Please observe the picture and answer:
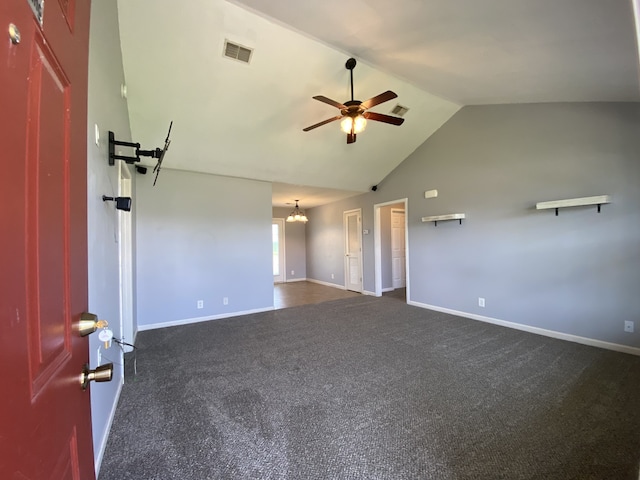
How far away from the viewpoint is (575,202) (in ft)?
10.7

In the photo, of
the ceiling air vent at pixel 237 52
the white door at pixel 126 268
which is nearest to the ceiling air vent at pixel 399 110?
the ceiling air vent at pixel 237 52

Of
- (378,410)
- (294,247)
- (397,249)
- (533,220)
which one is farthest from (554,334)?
(294,247)

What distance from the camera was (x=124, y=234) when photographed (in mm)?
3082

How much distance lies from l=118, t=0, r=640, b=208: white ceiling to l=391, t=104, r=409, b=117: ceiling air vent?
109 mm

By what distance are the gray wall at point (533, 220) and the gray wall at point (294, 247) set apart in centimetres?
461

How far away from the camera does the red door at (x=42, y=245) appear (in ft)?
1.34

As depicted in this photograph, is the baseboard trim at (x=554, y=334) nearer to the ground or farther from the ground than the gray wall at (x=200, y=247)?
nearer to the ground

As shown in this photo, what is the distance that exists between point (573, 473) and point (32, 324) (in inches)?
96.3

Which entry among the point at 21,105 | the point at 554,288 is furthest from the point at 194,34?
the point at 554,288

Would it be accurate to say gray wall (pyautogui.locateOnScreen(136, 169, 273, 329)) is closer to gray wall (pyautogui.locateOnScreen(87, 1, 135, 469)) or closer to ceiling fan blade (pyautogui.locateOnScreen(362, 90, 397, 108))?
gray wall (pyautogui.locateOnScreen(87, 1, 135, 469))

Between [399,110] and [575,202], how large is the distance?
2.57 m

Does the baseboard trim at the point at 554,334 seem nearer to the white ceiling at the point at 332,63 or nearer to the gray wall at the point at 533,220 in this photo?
the gray wall at the point at 533,220

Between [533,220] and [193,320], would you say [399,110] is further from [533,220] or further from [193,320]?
[193,320]

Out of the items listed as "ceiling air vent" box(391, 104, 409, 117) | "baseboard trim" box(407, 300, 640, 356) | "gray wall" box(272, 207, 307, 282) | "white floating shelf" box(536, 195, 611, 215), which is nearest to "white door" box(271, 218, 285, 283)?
"gray wall" box(272, 207, 307, 282)
